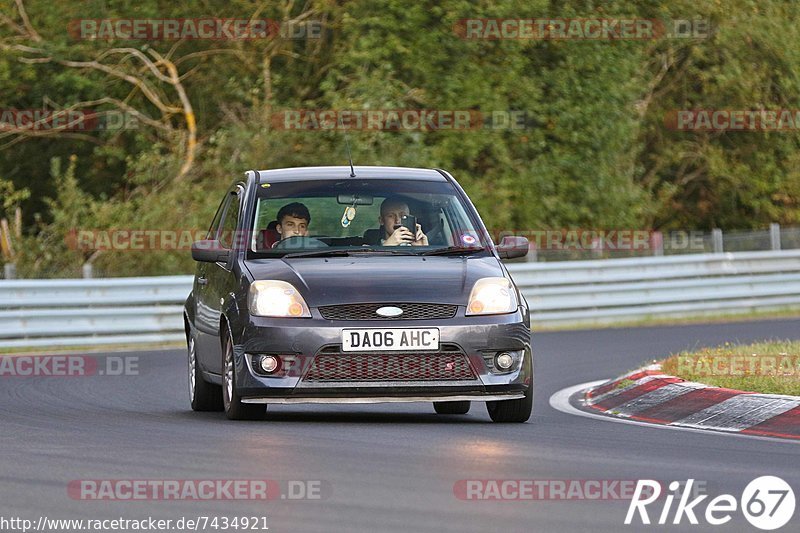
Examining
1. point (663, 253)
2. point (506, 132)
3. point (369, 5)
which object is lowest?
point (663, 253)

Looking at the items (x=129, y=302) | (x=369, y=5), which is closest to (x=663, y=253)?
(x=369, y=5)

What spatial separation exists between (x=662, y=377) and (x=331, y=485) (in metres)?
5.52

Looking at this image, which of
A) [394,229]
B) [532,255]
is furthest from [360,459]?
[532,255]

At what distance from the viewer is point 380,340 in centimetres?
1078

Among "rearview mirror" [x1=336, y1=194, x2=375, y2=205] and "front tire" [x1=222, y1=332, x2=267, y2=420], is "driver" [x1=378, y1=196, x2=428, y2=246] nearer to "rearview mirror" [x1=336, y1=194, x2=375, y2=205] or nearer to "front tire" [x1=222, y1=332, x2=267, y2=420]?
"rearview mirror" [x1=336, y1=194, x2=375, y2=205]

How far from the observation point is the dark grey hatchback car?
10805 mm

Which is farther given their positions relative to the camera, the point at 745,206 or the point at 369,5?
the point at 745,206

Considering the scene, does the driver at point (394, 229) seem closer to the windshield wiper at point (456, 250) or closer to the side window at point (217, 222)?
the windshield wiper at point (456, 250)

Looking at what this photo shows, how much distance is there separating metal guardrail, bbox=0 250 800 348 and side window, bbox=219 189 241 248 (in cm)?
896

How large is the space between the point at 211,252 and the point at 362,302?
1.56m

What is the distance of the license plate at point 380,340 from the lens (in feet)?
35.4

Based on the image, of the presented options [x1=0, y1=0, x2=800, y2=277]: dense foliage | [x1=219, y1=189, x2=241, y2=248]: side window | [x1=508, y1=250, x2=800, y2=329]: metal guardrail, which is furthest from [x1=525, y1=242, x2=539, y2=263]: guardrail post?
[x1=219, y1=189, x2=241, y2=248]: side window

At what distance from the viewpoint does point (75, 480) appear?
8391mm

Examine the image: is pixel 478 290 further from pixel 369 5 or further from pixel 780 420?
pixel 369 5
